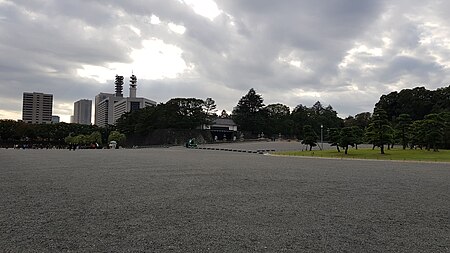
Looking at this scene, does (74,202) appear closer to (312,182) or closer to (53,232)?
(53,232)

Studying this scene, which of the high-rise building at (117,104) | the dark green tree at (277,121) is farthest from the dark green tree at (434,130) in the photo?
the high-rise building at (117,104)

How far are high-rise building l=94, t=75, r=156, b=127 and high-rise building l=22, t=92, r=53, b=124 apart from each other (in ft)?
75.0

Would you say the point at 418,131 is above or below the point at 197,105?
below

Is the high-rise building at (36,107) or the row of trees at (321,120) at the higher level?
the high-rise building at (36,107)

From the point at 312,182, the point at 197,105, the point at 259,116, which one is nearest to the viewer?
the point at 312,182

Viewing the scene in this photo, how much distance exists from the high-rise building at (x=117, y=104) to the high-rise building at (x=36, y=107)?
900 inches

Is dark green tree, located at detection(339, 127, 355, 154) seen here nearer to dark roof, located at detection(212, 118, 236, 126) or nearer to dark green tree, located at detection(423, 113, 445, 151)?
dark green tree, located at detection(423, 113, 445, 151)

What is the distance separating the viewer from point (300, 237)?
5.16 meters

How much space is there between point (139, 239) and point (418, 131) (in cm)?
3632

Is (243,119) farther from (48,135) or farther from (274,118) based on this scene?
(48,135)

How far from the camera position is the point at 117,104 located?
144125mm

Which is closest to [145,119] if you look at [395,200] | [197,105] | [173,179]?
[197,105]

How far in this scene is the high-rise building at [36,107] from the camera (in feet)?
505

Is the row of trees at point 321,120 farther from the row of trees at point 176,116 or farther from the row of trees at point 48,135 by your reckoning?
the row of trees at point 48,135
